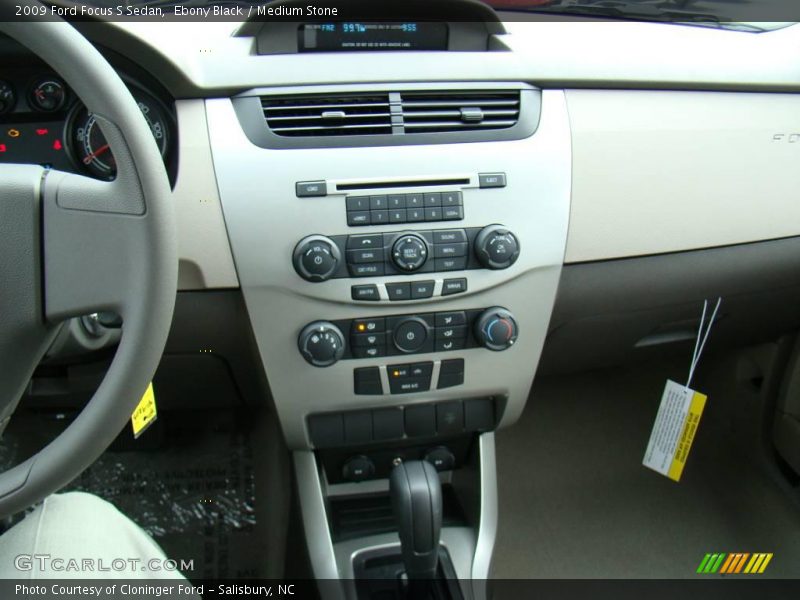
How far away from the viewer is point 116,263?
699mm

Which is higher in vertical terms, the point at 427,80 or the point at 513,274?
the point at 427,80

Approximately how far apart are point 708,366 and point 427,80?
1201 millimetres

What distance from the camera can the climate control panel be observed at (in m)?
1.10

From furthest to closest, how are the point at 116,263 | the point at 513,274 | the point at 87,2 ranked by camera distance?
the point at 513,274
the point at 87,2
the point at 116,263

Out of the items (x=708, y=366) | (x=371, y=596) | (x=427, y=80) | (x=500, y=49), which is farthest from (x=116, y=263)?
(x=708, y=366)

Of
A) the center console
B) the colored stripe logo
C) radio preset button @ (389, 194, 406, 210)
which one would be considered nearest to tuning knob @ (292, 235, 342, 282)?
the center console

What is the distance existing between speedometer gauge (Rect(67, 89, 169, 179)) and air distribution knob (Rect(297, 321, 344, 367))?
336mm

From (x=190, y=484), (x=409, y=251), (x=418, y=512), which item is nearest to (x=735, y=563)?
(x=418, y=512)

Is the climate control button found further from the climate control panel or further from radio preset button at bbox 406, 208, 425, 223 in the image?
radio preset button at bbox 406, 208, 425, 223

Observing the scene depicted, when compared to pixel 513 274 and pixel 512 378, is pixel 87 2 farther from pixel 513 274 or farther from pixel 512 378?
pixel 512 378

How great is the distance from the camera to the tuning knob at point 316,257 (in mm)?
1028

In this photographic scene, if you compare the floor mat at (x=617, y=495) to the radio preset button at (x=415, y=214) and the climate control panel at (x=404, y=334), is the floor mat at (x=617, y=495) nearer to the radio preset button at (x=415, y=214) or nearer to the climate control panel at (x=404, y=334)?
the climate control panel at (x=404, y=334)

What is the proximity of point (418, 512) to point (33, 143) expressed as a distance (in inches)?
30.9

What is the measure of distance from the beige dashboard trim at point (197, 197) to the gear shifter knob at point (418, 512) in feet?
1.44
